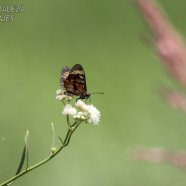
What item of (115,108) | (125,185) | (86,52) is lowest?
(125,185)

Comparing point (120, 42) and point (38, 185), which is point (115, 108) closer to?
point (120, 42)

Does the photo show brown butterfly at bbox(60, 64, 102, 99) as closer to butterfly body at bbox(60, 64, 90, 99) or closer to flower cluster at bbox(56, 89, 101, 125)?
butterfly body at bbox(60, 64, 90, 99)

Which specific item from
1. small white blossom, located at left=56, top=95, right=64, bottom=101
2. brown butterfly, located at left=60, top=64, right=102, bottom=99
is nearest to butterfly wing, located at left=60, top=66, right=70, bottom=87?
brown butterfly, located at left=60, top=64, right=102, bottom=99

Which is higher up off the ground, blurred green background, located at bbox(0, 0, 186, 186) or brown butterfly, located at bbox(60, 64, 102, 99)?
blurred green background, located at bbox(0, 0, 186, 186)

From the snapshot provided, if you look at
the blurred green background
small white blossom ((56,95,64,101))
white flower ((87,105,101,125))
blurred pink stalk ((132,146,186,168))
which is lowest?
blurred pink stalk ((132,146,186,168))

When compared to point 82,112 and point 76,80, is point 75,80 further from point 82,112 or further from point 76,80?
point 82,112

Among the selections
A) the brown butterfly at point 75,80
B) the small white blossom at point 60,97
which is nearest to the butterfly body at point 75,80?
the brown butterfly at point 75,80

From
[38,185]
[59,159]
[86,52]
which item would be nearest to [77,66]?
[38,185]

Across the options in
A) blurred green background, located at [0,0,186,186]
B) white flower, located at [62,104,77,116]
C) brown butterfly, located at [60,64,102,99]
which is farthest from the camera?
blurred green background, located at [0,0,186,186]
